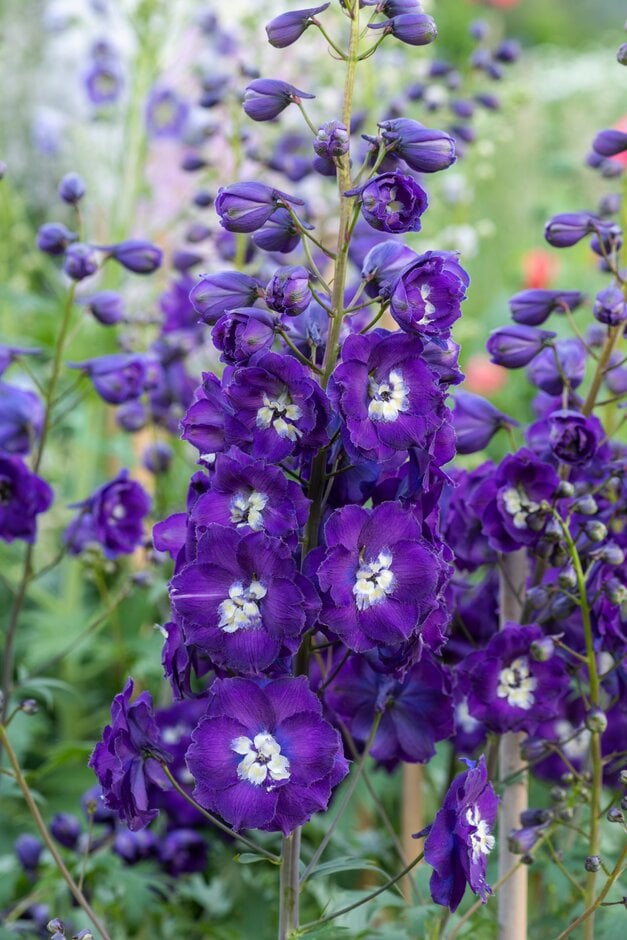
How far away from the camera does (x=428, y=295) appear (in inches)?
45.2

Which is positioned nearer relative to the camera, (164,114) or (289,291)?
(289,291)

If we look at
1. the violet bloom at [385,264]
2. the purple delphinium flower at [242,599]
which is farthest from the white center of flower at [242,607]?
the violet bloom at [385,264]

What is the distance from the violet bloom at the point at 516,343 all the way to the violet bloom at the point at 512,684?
1.22 ft

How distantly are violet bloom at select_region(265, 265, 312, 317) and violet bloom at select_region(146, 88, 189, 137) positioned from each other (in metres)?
2.20

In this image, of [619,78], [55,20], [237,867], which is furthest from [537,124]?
[237,867]

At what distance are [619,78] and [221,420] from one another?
7862 mm

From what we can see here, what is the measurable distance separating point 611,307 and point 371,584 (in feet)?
1.78

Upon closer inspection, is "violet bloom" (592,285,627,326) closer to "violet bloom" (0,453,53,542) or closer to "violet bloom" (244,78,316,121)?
"violet bloom" (244,78,316,121)

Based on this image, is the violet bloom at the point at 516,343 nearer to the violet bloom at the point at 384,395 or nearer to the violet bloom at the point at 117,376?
the violet bloom at the point at 384,395

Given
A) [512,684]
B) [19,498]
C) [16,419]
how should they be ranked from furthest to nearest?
[16,419], [19,498], [512,684]

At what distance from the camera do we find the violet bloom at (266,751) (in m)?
1.12

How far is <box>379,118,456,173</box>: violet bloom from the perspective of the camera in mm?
1198

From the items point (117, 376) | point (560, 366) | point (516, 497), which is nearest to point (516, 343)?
point (560, 366)

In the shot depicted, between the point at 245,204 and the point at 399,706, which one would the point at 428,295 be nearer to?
the point at 245,204
